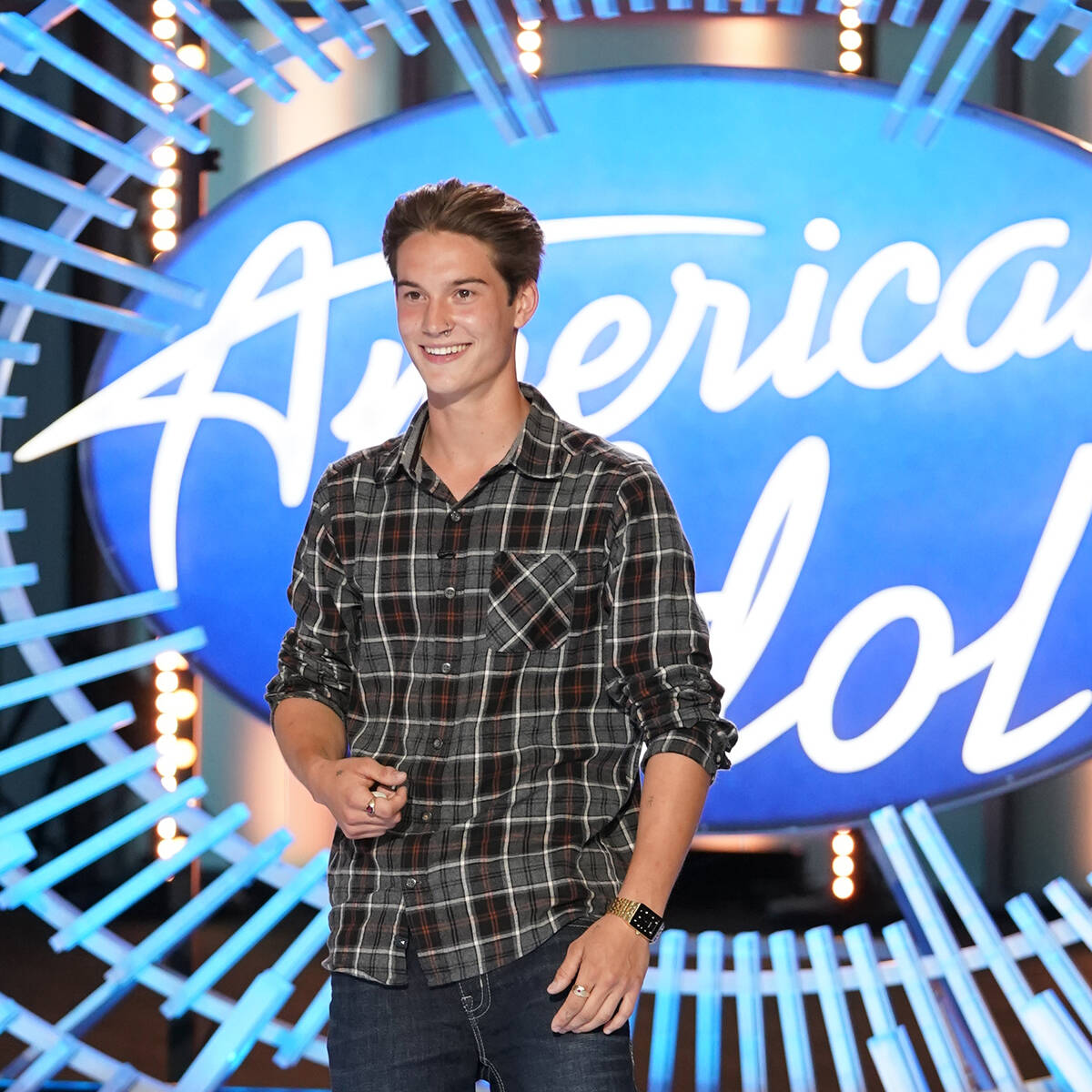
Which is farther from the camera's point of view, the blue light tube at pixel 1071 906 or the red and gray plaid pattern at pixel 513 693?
the blue light tube at pixel 1071 906

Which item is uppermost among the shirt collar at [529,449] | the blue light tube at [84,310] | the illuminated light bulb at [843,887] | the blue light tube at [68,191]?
the blue light tube at [68,191]

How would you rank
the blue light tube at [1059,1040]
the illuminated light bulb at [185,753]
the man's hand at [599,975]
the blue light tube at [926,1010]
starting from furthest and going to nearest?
the illuminated light bulb at [185,753], the blue light tube at [926,1010], the blue light tube at [1059,1040], the man's hand at [599,975]

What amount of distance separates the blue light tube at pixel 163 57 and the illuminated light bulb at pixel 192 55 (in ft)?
0.71

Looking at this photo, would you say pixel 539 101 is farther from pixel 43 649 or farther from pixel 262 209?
pixel 43 649

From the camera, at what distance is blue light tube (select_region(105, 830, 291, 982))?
3195mm

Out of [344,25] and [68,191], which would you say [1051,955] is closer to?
[344,25]

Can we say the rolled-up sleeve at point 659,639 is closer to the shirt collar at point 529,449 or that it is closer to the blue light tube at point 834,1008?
the shirt collar at point 529,449

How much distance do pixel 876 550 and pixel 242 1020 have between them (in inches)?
68.8

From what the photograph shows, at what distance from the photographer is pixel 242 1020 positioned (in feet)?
10.4

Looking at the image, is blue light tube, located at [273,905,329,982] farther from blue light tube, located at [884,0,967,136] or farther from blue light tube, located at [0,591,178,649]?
blue light tube, located at [884,0,967,136]

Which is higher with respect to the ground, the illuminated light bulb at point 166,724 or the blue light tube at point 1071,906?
the illuminated light bulb at point 166,724

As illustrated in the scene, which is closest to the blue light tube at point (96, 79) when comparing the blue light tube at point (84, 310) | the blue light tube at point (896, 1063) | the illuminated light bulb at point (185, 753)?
the blue light tube at point (84, 310)

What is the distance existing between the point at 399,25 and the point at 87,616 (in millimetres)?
1490

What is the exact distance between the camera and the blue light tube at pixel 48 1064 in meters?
3.15
